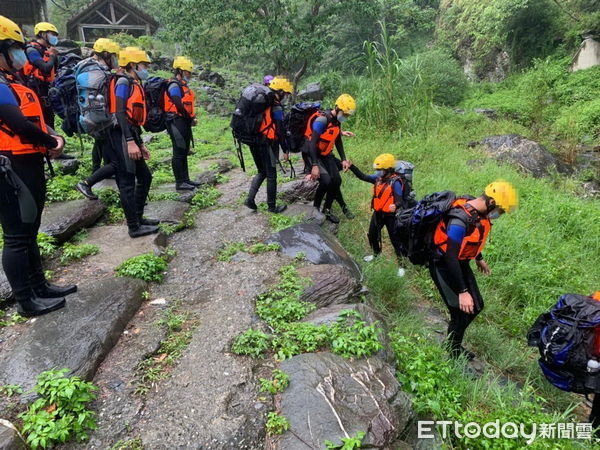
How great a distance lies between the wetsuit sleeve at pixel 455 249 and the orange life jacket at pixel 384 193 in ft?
5.24

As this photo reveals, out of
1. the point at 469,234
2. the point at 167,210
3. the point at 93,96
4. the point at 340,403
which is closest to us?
the point at 340,403

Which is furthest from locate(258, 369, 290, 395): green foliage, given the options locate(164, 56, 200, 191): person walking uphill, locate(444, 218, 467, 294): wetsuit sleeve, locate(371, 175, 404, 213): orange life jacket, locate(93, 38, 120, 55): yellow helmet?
locate(164, 56, 200, 191): person walking uphill

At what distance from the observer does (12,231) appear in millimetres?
2934

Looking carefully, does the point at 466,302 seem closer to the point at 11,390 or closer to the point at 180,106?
the point at 11,390

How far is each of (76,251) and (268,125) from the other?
2752 millimetres

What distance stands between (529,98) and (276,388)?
14.6 meters

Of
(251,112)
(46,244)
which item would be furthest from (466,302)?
(46,244)

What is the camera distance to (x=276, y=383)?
279 cm

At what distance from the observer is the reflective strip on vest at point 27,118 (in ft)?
9.13

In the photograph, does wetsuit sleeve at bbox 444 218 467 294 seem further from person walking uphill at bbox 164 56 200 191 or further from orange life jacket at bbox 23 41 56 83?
orange life jacket at bbox 23 41 56 83

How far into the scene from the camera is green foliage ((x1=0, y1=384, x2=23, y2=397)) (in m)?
2.52

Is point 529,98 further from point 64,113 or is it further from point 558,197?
point 64,113

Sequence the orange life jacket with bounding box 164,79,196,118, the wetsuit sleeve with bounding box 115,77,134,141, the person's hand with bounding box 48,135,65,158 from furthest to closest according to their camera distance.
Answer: the orange life jacket with bounding box 164,79,196,118 → the wetsuit sleeve with bounding box 115,77,134,141 → the person's hand with bounding box 48,135,65,158

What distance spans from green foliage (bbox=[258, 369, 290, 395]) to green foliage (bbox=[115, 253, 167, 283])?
1.86 m
